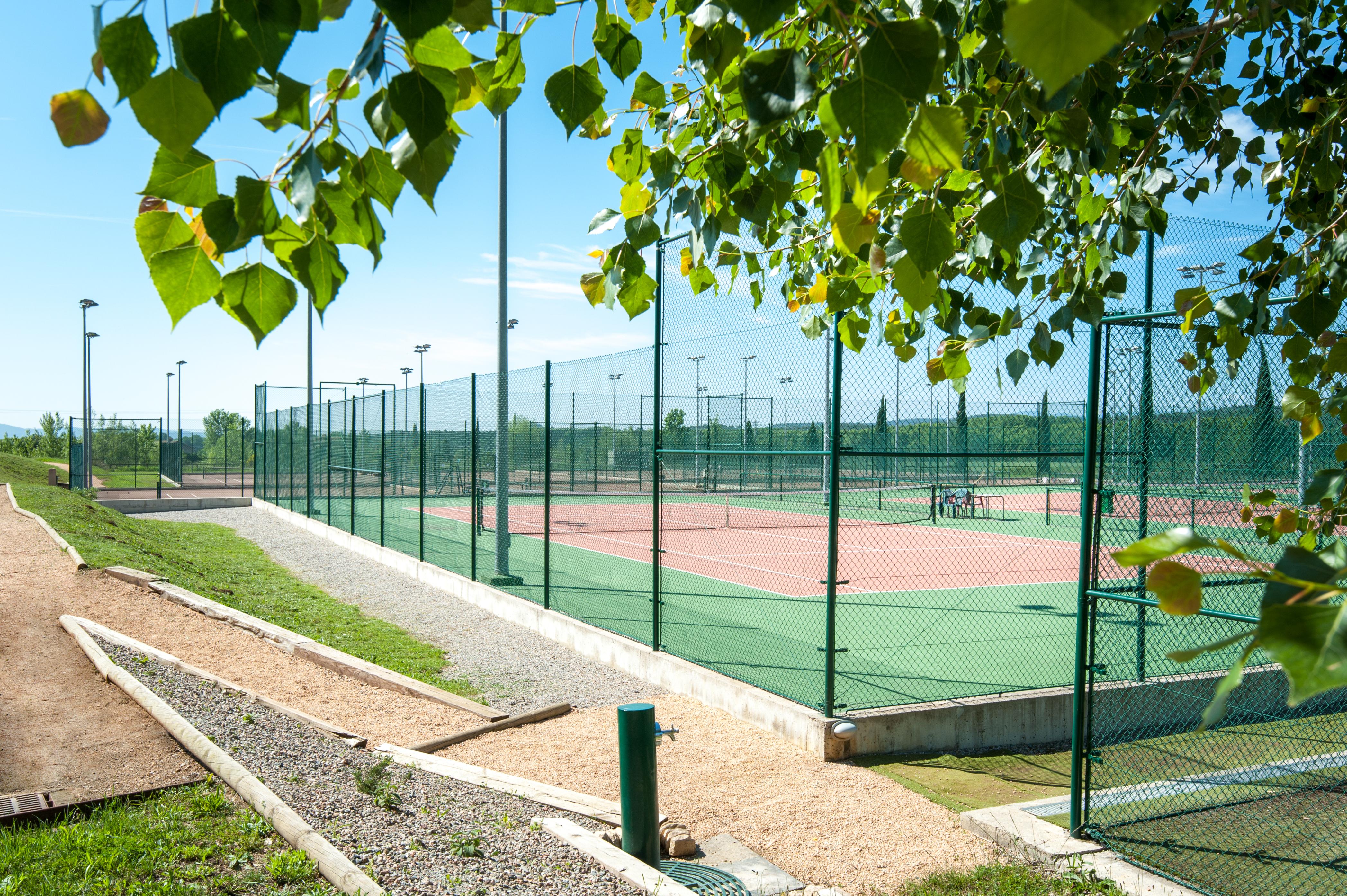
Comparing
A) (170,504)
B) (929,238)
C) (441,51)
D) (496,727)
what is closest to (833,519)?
(496,727)

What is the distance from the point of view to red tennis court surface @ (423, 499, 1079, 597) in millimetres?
14453

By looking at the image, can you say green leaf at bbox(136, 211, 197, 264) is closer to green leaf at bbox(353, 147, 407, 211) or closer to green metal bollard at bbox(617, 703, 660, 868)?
green leaf at bbox(353, 147, 407, 211)

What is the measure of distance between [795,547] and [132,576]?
12.4m

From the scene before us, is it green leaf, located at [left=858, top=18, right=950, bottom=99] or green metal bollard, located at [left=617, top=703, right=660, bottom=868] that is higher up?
green leaf, located at [left=858, top=18, right=950, bottom=99]

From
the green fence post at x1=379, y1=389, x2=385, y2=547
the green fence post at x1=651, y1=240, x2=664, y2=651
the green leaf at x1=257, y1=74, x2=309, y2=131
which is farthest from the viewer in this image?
the green fence post at x1=379, y1=389, x2=385, y2=547

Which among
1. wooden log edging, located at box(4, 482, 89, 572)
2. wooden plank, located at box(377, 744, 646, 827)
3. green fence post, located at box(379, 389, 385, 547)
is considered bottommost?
wooden plank, located at box(377, 744, 646, 827)

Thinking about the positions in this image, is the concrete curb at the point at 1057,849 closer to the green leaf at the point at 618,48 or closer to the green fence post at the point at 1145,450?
the green fence post at the point at 1145,450

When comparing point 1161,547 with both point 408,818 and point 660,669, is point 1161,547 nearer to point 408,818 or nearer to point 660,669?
point 408,818

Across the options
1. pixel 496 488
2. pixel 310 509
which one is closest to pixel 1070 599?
pixel 496 488

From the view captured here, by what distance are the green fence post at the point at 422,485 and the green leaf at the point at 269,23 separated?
14911 millimetres

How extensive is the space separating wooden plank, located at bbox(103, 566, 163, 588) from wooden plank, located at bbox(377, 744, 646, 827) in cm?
676

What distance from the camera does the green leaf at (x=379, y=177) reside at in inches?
48.4

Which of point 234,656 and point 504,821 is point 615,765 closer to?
point 504,821

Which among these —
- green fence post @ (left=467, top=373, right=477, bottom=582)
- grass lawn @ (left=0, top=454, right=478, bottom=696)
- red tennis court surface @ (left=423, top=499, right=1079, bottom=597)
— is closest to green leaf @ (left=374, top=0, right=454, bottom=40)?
grass lawn @ (left=0, top=454, right=478, bottom=696)
